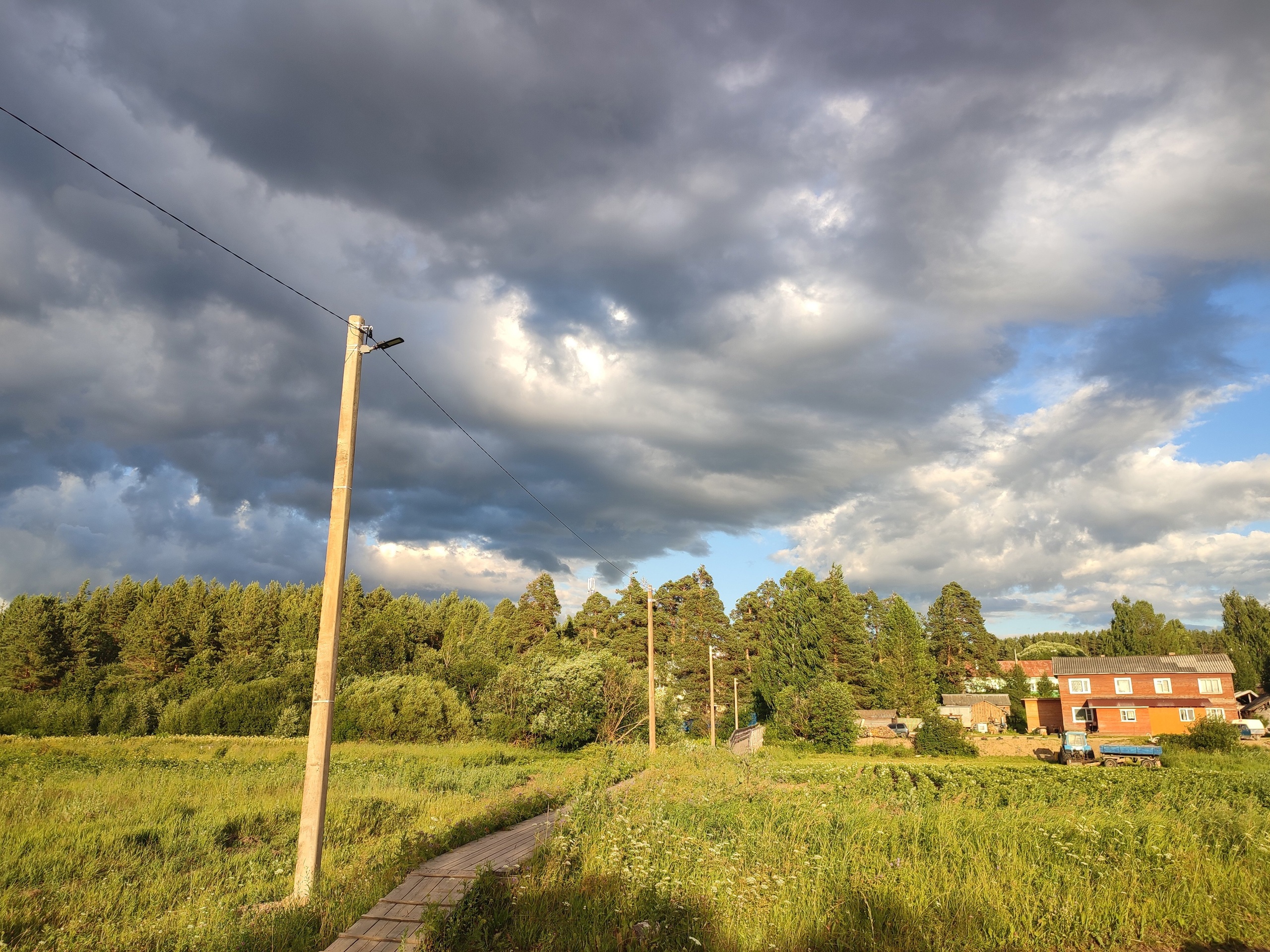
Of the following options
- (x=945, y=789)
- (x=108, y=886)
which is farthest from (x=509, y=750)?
(x=108, y=886)

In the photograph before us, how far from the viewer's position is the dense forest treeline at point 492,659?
36.4 meters

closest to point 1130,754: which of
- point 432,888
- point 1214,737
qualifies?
point 1214,737

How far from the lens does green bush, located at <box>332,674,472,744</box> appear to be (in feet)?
115

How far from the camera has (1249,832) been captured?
974 centimetres

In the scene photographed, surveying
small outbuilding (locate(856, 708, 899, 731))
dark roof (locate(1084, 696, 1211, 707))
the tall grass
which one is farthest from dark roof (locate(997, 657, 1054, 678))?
the tall grass

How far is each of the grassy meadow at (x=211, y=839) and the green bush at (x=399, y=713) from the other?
1246 cm

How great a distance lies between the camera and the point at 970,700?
67000 millimetres

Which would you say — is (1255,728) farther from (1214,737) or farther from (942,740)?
(942,740)

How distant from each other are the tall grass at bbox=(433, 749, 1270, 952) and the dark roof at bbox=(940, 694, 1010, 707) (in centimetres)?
5958

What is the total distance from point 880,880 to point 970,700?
226ft

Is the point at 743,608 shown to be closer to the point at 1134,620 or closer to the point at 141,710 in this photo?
the point at 141,710

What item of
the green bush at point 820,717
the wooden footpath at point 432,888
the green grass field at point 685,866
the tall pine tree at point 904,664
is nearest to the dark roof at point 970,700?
the tall pine tree at point 904,664

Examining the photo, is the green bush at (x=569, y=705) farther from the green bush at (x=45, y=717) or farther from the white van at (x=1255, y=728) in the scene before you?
the white van at (x=1255, y=728)

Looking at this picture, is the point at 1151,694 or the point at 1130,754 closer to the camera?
the point at 1130,754
